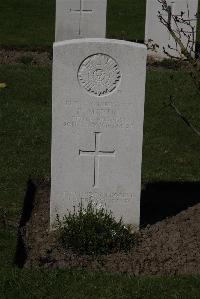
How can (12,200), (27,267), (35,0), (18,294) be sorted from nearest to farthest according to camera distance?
(18,294) < (27,267) < (12,200) < (35,0)

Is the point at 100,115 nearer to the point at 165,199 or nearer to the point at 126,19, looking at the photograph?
the point at 165,199

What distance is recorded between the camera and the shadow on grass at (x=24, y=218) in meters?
7.08

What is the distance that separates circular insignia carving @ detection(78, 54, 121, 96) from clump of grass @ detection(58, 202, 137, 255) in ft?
3.32

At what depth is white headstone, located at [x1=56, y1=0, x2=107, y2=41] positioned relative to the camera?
1541 cm

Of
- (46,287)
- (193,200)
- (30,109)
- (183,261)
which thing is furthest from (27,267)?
(30,109)

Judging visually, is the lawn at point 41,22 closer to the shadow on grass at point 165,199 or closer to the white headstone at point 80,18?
the white headstone at point 80,18

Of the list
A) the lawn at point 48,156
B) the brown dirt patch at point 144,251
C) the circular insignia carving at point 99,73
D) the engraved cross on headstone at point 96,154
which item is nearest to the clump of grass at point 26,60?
the lawn at point 48,156

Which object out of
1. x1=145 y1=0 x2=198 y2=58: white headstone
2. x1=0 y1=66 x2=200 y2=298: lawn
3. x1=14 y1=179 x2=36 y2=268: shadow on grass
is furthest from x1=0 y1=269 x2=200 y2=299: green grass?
x1=145 y1=0 x2=198 y2=58: white headstone

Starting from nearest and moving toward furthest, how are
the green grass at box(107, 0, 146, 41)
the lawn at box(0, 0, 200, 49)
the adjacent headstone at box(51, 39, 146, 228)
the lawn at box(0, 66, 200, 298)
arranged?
the lawn at box(0, 66, 200, 298) < the adjacent headstone at box(51, 39, 146, 228) < the lawn at box(0, 0, 200, 49) < the green grass at box(107, 0, 146, 41)

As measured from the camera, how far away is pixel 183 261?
7.00 metres

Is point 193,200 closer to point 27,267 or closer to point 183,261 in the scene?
point 183,261

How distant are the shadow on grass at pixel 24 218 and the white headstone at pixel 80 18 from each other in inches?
269

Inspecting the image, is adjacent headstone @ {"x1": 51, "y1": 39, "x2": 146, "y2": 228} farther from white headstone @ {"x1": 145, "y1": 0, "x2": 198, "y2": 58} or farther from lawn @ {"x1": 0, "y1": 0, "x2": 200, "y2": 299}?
white headstone @ {"x1": 145, "y1": 0, "x2": 198, "y2": 58}

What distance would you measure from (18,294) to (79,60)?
2049 mm
